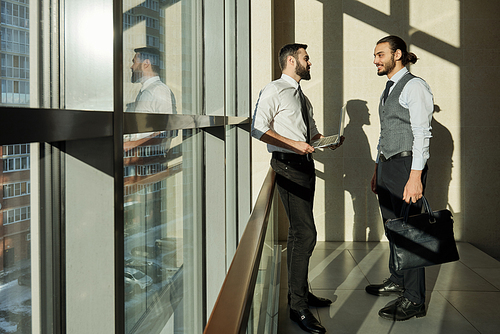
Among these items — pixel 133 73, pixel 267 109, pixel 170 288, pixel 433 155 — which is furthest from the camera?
pixel 433 155

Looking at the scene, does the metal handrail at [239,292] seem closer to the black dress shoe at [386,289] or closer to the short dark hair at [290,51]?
the short dark hair at [290,51]

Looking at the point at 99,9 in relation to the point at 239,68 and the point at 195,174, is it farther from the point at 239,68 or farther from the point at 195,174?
the point at 239,68

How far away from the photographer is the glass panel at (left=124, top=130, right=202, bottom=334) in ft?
3.84

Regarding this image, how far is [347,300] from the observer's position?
2.86 metres

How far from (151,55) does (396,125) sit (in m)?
1.79

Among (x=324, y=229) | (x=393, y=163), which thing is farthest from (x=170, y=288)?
(x=324, y=229)

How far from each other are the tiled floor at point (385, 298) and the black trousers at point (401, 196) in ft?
0.58

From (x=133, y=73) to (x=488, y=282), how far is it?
3.23 meters

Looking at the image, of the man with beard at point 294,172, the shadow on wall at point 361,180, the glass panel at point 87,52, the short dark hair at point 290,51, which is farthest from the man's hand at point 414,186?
the glass panel at point 87,52

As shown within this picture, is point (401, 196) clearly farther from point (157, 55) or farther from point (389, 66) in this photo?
point (157, 55)

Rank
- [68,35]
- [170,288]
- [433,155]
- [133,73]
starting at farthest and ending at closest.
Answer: [433,155] < [170,288] < [133,73] < [68,35]

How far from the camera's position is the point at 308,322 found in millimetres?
2369

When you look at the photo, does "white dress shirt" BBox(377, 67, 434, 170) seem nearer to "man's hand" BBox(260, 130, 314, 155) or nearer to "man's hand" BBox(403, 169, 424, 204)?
"man's hand" BBox(403, 169, 424, 204)

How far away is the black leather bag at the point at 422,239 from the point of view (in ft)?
7.45
